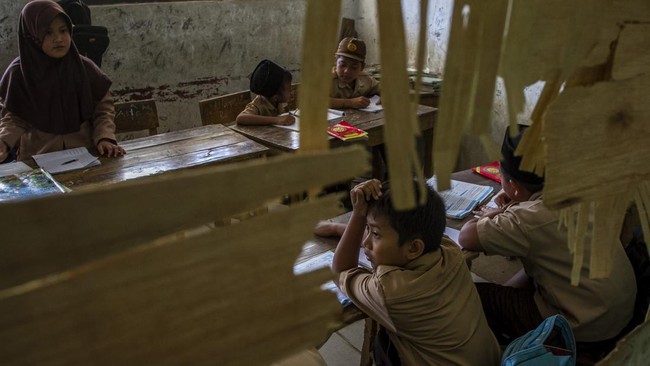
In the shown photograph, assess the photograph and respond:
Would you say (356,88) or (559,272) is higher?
(356,88)

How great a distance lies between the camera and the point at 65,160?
2.41m

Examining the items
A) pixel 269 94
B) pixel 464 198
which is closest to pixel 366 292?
pixel 464 198

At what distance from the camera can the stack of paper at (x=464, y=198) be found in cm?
210

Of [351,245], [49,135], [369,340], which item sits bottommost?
[369,340]

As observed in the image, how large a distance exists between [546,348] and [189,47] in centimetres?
423

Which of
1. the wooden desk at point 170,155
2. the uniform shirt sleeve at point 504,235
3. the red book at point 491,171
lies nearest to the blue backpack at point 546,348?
the uniform shirt sleeve at point 504,235

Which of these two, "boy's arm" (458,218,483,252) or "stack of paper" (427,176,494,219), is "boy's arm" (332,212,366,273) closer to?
"boy's arm" (458,218,483,252)

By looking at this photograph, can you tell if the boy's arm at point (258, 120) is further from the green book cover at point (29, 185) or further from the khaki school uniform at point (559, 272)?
the khaki school uniform at point (559, 272)

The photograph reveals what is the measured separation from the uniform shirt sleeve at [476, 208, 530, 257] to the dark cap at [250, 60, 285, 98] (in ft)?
6.42

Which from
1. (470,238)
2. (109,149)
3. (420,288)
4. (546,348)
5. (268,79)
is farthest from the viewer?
(268,79)

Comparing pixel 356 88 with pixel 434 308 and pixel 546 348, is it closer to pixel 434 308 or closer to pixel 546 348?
pixel 434 308

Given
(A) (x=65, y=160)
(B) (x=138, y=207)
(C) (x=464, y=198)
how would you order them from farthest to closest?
(A) (x=65, y=160) → (C) (x=464, y=198) → (B) (x=138, y=207)

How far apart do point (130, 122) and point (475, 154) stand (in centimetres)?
274

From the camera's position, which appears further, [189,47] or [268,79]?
[189,47]
